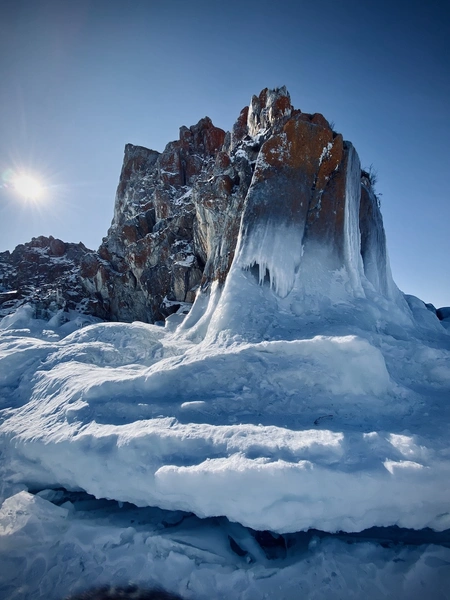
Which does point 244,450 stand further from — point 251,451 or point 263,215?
point 263,215

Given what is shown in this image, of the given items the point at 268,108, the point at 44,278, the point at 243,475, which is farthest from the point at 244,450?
the point at 44,278

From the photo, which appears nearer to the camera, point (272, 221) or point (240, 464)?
point (240, 464)

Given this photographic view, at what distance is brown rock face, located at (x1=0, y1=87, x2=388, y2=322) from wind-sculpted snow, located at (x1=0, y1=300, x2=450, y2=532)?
10.8 feet

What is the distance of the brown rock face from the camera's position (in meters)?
10.2

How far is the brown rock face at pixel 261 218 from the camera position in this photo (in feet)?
33.5

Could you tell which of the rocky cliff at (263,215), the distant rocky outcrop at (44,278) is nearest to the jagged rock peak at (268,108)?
the rocky cliff at (263,215)

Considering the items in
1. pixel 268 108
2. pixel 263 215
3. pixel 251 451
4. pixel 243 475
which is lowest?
pixel 243 475

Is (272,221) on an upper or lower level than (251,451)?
upper

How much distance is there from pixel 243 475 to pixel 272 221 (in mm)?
8286

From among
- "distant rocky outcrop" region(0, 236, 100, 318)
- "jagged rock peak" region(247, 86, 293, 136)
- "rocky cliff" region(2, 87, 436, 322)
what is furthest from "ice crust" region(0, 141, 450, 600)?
"distant rocky outcrop" region(0, 236, 100, 318)

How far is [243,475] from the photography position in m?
4.25

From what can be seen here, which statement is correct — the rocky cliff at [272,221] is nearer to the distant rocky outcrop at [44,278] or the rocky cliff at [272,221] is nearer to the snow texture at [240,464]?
the snow texture at [240,464]

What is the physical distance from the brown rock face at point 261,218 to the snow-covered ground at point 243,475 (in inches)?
163

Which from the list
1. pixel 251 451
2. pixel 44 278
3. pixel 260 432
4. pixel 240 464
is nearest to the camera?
pixel 240 464
